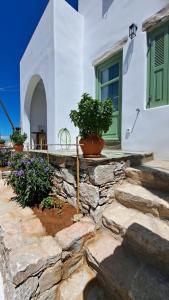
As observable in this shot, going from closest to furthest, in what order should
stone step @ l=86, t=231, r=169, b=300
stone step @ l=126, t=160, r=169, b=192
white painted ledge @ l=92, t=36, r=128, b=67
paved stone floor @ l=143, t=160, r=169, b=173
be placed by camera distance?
stone step @ l=86, t=231, r=169, b=300 → stone step @ l=126, t=160, r=169, b=192 → paved stone floor @ l=143, t=160, r=169, b=173 → white painted ledge @ l=92, t=36, r=128, b=67

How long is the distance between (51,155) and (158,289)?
241 centimetres

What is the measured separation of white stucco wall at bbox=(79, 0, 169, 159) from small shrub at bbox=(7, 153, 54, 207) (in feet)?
5.97

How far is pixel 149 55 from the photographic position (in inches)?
124

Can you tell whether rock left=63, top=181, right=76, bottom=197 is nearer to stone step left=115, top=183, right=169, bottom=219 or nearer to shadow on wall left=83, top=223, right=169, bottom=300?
stone step left=115, top=183, right=169, bottom=219

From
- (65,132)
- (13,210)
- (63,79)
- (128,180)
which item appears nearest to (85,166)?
(128,180)

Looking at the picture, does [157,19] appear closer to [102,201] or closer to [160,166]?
[160,166]

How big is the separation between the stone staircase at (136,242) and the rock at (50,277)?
0.34 m

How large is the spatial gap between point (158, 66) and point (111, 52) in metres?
1.33

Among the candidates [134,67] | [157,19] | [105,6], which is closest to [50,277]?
[134,67]

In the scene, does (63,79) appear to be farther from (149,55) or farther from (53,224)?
(53,224)

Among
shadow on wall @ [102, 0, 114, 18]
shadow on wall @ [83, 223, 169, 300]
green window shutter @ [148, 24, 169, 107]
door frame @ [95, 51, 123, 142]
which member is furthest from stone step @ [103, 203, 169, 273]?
shadow on wall @ [102, 0, 114, 18]

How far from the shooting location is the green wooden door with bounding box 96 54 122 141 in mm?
3869

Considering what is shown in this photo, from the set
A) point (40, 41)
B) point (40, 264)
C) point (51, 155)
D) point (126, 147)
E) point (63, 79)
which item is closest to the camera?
point (40, 264)

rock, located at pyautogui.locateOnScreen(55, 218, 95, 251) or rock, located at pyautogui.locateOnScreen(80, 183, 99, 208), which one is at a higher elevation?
rock, located at pyautogui.locateOnScreen(80, 183, 99, 208)
